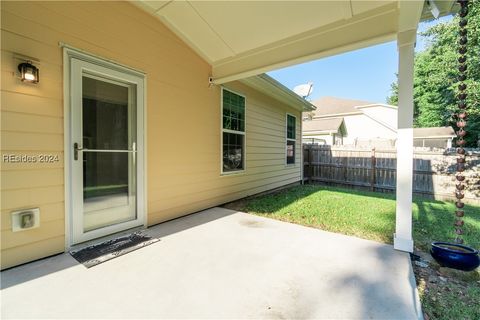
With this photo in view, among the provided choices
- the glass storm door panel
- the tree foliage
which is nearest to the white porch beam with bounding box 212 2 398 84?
the glass storm door panel

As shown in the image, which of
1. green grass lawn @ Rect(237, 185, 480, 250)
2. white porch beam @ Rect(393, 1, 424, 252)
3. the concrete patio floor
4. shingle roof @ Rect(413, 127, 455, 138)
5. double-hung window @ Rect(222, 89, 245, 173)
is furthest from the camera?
shingle roof @ Rect(413, 127, 455, 138)

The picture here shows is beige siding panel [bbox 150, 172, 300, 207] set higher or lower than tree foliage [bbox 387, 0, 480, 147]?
lower

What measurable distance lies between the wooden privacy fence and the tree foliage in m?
1.63

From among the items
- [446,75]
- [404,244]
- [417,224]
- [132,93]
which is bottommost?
[417,224]

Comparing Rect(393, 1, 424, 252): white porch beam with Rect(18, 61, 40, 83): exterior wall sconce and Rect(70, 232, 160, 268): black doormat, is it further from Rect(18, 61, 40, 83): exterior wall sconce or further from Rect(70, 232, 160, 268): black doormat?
Rect(18, 61, 40, 83): exterior wall sconce

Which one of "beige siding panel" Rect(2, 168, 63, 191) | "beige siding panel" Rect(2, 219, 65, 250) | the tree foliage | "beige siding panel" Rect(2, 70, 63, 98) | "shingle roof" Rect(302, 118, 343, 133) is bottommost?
"beige siding panel" Rect(2, 219, 65, 250)

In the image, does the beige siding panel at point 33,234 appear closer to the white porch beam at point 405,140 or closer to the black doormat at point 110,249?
the black doormat at point 110,249

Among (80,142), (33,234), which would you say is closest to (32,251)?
(33,234)

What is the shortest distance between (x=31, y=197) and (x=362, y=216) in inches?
186

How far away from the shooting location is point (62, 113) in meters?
2.33

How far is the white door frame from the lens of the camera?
2.38m

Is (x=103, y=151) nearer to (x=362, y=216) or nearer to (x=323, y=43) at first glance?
(x=323, y=43)

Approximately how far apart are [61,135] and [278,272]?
258 centimetres

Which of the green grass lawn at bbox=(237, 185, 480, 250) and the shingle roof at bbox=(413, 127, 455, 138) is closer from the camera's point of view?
the green grass lawn at bbox=(237, 185, 480, 250)
